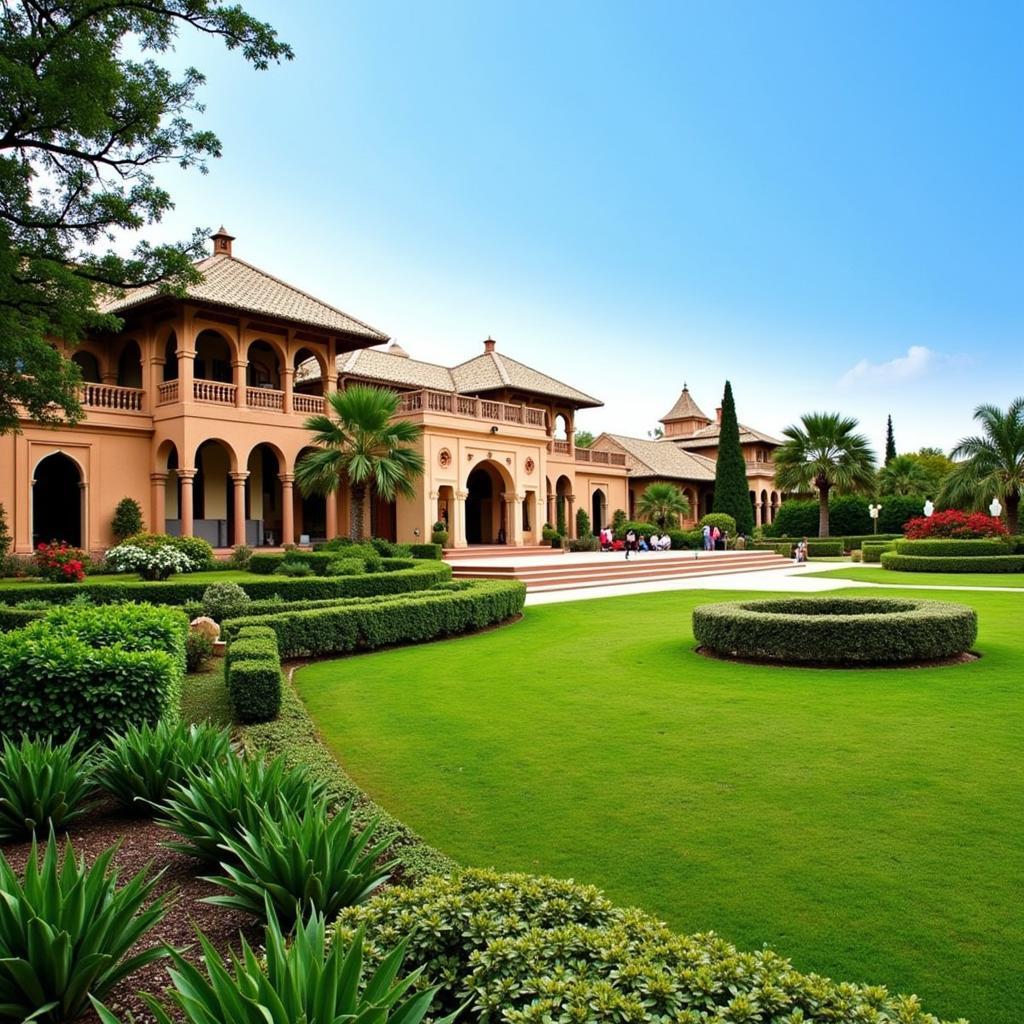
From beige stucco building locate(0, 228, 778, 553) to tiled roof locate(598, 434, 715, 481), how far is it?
14.2m

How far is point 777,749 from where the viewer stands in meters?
6.98

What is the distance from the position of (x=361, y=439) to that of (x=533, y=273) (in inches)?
302

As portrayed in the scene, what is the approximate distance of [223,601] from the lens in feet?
46.5

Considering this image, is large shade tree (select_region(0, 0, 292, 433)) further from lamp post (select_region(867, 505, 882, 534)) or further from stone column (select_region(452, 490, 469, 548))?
lamp post (select_region(867, 505, 882, 534))

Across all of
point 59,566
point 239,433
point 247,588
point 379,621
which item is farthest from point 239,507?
point 379,621

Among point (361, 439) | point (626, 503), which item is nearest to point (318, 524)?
point (361, 439)

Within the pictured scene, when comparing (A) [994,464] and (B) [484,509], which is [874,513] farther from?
(B) [484,509]

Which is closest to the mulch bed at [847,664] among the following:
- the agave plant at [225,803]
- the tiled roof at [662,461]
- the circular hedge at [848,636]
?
the circular hedge at [848,636]

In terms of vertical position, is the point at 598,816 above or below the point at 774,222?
below

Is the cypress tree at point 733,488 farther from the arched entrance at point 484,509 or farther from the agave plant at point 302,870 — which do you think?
the agave plant at point 302,870

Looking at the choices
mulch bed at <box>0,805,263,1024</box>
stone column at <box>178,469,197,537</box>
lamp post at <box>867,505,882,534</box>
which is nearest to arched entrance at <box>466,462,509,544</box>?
stone column at <box>178,469,197,537</box>

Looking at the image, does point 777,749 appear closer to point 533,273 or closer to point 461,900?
point 461,900

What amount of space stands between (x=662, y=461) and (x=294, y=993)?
52115 millimetres

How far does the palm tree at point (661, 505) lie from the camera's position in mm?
46625
